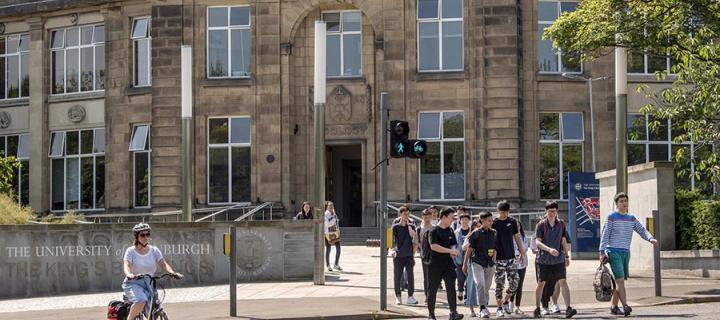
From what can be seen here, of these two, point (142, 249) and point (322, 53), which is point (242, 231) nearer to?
point (322, 53)

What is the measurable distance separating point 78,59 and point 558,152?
54.6 feet

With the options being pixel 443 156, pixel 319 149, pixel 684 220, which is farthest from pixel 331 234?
pixel 443 156

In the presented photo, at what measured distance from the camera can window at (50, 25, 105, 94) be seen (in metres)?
41.7

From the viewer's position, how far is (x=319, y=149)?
2402cm

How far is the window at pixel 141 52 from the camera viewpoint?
40000 mm

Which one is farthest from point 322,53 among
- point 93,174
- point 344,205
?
point 93,174

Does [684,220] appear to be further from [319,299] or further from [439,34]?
[439,34]

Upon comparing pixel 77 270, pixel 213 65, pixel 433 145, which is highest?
pixel 213 65

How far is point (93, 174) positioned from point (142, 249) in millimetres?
26948

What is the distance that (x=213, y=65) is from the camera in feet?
126

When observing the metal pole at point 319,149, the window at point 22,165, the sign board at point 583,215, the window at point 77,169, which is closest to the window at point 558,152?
the sign board at point 583,215

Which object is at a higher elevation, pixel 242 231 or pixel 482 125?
pixel 482 125

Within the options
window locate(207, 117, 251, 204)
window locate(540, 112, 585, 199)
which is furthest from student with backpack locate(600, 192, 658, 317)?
window locate(207, 117, 251, 204)

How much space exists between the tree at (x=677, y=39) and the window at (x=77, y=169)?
72.4 ft
